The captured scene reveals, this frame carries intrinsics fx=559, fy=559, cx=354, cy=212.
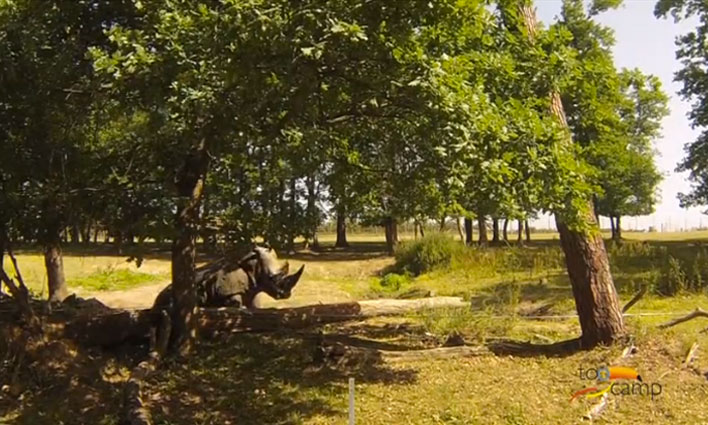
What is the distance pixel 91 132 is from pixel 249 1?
4217 millimetres

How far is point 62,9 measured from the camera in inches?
205

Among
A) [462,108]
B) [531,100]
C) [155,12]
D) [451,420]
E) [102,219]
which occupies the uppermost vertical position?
[155,12]

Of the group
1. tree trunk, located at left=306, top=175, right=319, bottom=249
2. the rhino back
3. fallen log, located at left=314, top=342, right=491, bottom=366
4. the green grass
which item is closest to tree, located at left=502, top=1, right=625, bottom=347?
fallen log, located at left=314, top=342, right=491, bottom=366

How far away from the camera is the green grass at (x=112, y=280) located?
15688 millimetres

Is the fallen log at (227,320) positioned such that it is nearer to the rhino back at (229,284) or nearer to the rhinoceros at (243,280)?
the rhinoceros at (243,280)

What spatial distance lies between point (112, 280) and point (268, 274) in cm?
953

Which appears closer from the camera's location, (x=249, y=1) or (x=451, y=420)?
(x=249, y=1)

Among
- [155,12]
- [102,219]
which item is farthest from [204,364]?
[155,12]

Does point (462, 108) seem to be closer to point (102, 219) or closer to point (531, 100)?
point (531, 100)

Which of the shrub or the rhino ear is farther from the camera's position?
the shrub

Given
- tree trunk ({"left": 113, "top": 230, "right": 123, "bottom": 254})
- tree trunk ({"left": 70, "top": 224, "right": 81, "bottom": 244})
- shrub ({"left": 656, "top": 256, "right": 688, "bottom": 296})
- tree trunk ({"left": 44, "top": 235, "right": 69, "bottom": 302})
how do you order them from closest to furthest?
tree trunk ({"left": 113, "top": 230, "right": 123, "bottom": 254}) → tree trunk ({"left": 70, "top": 224, "right": 81, "bottom": 244}) → tree trunk ({"left": 44, "top": 235, "right": 69, "bottom": 302}) → shrub ({"left": 656, "top": 256, "right": 688, "bottom": 296})

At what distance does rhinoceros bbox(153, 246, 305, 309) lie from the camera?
9.24m

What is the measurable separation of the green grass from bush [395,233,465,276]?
824 cm

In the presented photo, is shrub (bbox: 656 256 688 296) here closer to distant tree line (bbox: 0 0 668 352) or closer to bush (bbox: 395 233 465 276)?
distant tree line (bbox: 0 0 668 352)
